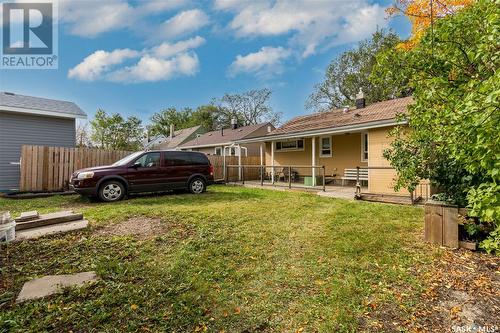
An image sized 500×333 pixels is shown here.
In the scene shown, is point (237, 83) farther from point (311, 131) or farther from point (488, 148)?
point (488, 148)

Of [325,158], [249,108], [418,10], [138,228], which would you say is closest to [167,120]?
[249,108]

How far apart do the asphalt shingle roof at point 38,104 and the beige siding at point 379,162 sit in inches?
551

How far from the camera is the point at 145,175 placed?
9414 mm

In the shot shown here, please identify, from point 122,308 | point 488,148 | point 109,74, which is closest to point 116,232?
point 122,308

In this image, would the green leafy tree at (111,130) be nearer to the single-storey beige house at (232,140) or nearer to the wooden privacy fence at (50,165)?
the single-storey beige house at (232,140)

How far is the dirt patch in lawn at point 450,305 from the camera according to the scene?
245 cm

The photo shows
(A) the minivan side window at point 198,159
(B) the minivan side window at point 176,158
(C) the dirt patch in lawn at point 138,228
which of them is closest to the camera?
(C) the dirt patch in lawn at point 138,228

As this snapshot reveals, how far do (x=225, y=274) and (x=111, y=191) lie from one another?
6909 millimetres

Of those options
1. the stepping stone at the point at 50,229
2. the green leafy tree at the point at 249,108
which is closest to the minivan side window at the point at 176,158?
the stepping stone at the point at 50,229

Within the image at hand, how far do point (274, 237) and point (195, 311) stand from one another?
8.10ft

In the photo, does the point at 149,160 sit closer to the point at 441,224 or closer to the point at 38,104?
the point at 38,104

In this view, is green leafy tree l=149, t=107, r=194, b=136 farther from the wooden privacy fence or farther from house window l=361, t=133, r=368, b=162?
house window l=361, t=133, r=368, b=162

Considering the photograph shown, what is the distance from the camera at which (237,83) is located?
43.6 meters

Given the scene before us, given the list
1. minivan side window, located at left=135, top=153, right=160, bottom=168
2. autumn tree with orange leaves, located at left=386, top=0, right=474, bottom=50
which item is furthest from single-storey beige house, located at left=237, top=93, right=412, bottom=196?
minivan side window, located at left=135, top=153, right=160, bottom=168
